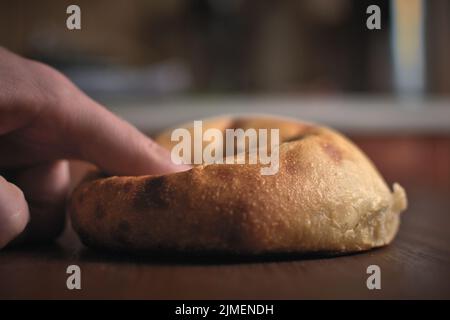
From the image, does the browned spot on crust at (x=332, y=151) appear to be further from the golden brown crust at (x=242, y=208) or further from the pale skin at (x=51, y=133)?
the pale skin at (x=51, y=133)

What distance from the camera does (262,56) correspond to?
10.4 feet

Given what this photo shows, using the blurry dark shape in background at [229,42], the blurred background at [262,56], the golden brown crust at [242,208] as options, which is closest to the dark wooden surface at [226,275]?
the golden brown crust at [242,208]

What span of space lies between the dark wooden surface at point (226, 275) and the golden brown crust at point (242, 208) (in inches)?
0.6

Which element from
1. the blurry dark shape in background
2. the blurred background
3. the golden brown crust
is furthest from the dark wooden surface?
the blurry dark shape in background

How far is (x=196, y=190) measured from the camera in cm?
53

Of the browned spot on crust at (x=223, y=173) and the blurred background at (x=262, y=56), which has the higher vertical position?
the blurred background at (x=262, y=56)

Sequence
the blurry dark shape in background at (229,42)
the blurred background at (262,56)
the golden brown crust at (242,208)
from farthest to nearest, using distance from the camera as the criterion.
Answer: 1. the blurry dark shape in background at (229,42)
2. the blurred background at (262,56)
3. the golden brown crust at (242,208)

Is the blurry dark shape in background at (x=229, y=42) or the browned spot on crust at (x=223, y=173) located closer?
the browned spot on crust at (x=223, y=173)

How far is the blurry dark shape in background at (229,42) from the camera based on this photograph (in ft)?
9.30

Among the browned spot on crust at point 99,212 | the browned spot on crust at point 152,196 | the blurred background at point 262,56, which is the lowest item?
the browned spot on crust at point 99,212

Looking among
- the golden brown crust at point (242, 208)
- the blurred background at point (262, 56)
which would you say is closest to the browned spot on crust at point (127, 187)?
the golden brown crust at point (242, 208)

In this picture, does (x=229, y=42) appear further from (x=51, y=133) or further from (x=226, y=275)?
(x=226, y=275)

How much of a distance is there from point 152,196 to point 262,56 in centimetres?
271

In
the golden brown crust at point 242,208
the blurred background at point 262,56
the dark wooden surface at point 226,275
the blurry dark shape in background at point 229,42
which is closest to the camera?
the dark wooden surface at point 226,275
